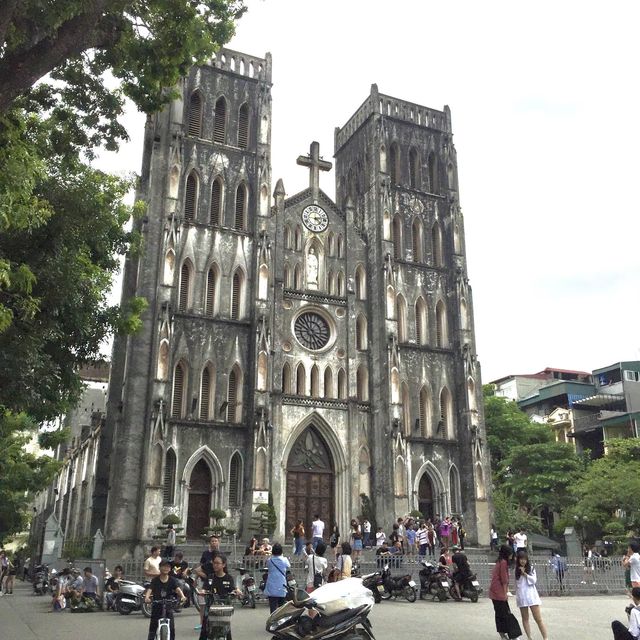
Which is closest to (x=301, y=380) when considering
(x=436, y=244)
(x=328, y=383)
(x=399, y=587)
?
(x=328, y=383)

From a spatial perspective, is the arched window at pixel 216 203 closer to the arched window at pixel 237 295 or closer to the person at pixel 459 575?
the arched window at pixel 237 295

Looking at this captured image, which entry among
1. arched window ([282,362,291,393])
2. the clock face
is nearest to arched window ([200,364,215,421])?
arched window ([282,362,291,393])

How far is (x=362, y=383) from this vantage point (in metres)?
32.2

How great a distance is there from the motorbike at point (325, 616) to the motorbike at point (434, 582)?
996cm

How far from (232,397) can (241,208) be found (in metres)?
8.62

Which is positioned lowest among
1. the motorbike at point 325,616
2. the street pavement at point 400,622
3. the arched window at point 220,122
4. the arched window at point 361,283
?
the street pavement at point 400,622

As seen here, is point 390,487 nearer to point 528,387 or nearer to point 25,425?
point 25,425

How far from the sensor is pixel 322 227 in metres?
33.8

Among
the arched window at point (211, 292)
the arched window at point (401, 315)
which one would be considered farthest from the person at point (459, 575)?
the arched window at point (401, 315)

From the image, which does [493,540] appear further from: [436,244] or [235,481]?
[436,244]

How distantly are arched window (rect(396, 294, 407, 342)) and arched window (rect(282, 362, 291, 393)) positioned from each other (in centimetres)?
576

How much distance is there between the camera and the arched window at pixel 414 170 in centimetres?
3684

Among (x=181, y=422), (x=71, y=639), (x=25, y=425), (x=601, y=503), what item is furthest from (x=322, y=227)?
(x=71, y=639)

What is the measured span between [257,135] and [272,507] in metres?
16.7
